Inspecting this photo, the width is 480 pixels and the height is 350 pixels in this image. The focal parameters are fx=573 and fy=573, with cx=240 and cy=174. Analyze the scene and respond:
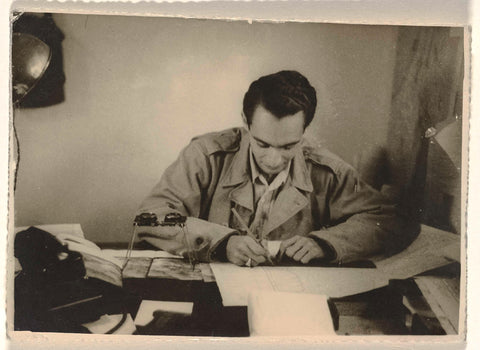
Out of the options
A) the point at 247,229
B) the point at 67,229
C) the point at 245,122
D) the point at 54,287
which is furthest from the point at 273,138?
the point at 54,287

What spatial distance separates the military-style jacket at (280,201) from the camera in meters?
1.63

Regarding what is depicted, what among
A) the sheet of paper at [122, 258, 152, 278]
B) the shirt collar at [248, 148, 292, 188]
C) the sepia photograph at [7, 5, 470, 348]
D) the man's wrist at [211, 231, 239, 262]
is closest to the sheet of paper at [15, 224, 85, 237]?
the sepia photograph at [7, 5, 470, 348]

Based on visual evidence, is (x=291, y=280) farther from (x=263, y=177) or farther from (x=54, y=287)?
(x=54, y=287)

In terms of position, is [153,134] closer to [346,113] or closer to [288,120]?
[288,120]

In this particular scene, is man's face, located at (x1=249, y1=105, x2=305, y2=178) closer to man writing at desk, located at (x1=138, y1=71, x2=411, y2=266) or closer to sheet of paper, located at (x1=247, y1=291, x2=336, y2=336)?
man writing at desk, located at (x1=138, y1=71, x2=411, y2=266)

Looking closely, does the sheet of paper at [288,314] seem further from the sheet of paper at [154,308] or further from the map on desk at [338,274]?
the sheet of paper at [154,308]

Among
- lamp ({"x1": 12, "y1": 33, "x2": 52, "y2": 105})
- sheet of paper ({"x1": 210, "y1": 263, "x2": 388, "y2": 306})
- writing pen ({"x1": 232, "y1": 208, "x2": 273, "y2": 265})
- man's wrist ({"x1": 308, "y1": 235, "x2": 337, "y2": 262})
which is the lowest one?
sheet of paper ({"x1": 210, "y1": 263, "x2": 388, "y2": 306})

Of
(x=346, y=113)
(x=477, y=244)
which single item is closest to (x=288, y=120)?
(x=346, y=113)

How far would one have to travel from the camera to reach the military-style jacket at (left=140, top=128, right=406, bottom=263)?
1.63 m

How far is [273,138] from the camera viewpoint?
5.39 ft

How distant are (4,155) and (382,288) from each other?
1138 millimetres

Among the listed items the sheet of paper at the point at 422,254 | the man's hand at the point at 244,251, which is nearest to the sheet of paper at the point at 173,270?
the man's hand at the point at 244,251

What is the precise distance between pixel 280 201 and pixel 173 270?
1.19 feet

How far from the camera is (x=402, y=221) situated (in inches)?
65.9
